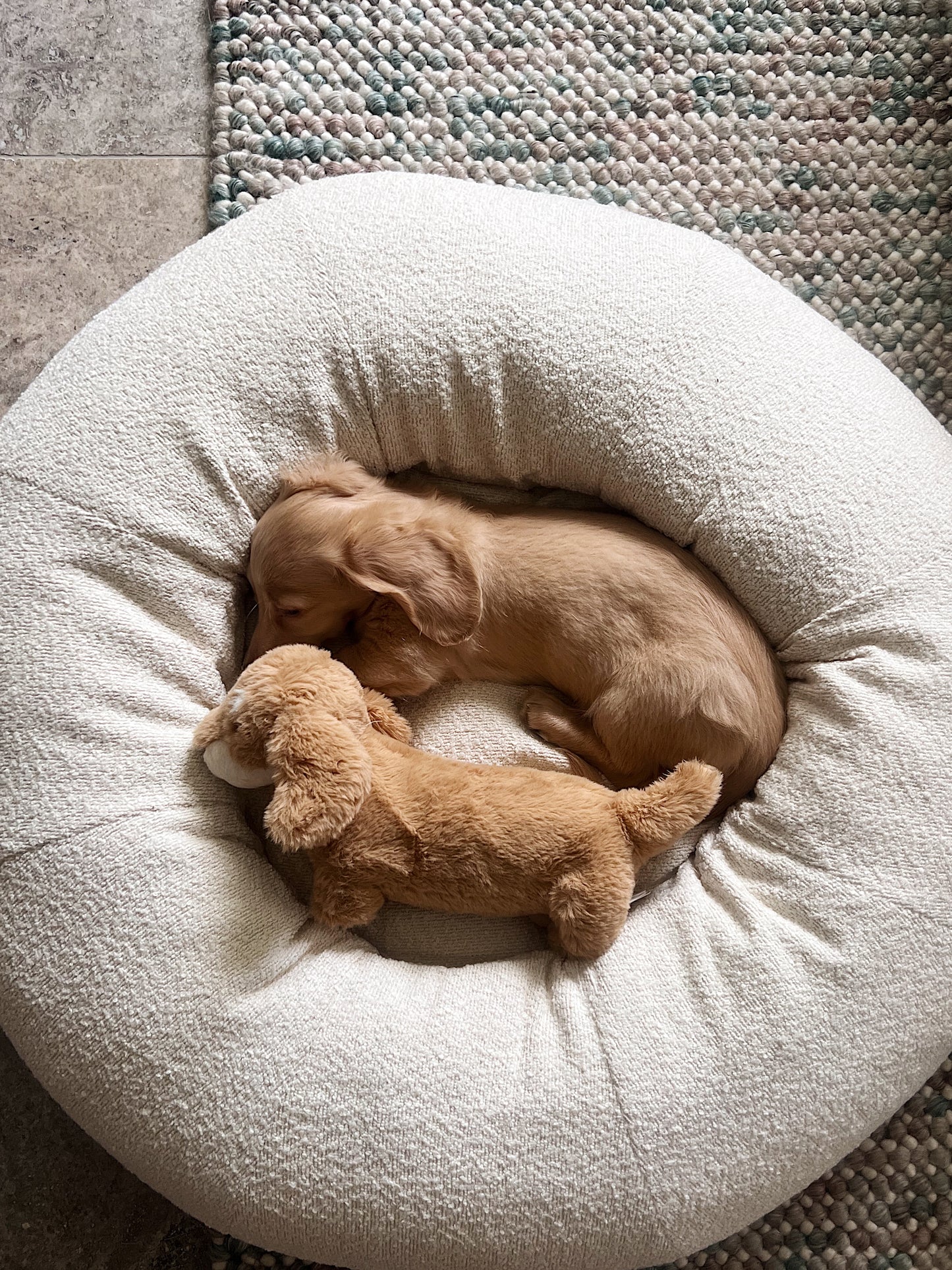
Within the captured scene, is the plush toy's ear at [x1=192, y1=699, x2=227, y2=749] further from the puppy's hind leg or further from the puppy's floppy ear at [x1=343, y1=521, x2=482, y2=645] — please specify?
the puppy's hind leg

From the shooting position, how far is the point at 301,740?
133 centimetres

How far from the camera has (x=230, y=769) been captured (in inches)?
56.7

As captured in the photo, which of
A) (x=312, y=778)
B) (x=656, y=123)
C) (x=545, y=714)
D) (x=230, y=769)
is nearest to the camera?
(x=312, y=778)

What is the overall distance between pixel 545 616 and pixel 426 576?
0.69 feet

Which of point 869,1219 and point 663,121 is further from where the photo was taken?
point 663,121

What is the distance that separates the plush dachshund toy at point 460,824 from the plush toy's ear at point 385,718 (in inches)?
3.1

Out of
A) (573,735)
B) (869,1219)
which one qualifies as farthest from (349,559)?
(869,1219)

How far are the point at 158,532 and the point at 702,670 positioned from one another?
90 centimetres

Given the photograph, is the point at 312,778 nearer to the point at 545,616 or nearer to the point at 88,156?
the point at 545,616

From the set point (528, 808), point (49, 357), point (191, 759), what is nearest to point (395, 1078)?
point (528, 808)

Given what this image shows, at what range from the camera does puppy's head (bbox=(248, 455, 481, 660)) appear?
158cm

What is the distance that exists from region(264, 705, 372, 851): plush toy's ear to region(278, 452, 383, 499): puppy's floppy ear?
45cm

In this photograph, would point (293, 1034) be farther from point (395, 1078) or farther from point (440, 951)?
point (440, 951)

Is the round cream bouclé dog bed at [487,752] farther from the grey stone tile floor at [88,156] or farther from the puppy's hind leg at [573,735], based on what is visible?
the grey stone tile floor at [88,156]
